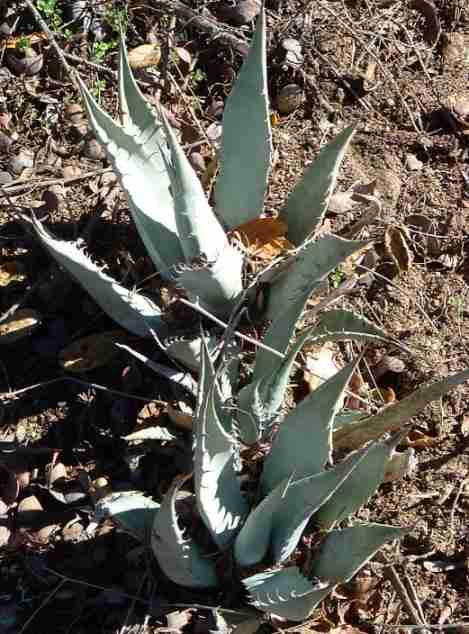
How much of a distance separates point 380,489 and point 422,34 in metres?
1.42

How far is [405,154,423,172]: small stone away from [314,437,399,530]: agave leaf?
3.55 feet

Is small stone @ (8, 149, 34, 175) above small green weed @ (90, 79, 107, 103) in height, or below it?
below

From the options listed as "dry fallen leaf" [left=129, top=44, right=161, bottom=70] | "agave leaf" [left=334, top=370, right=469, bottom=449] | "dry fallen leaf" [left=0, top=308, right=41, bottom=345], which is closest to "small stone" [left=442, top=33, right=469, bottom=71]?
"dry fallen leaf" [left=129, top=44, right=161, bottom=70]

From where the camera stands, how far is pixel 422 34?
255cm

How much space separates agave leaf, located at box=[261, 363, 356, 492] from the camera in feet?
4.41

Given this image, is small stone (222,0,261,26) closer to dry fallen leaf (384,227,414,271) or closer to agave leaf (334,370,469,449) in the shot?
dry fallen leaf (384,227,414,271)

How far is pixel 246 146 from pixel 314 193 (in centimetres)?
18

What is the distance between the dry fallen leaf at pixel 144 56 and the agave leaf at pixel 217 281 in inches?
31.1

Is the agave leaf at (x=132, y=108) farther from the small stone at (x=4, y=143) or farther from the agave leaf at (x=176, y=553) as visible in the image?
the agave leaf at (x=176, y=553)

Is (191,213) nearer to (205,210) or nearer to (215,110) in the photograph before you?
(205,210)

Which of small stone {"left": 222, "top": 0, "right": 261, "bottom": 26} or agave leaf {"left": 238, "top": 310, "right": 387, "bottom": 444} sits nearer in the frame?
agave leaf {"left": 238, "top": 310, "right": 387, "bottom": 444}

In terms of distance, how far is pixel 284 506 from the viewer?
145cm

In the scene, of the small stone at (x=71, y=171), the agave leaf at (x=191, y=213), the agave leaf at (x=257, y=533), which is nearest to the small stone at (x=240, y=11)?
the small stone at (x=71, y=171)

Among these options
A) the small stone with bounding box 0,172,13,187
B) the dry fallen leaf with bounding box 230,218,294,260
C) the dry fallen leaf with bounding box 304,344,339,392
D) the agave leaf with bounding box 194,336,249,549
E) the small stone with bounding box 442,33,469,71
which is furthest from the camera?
the small stone with bounding box 442,33,469,71
